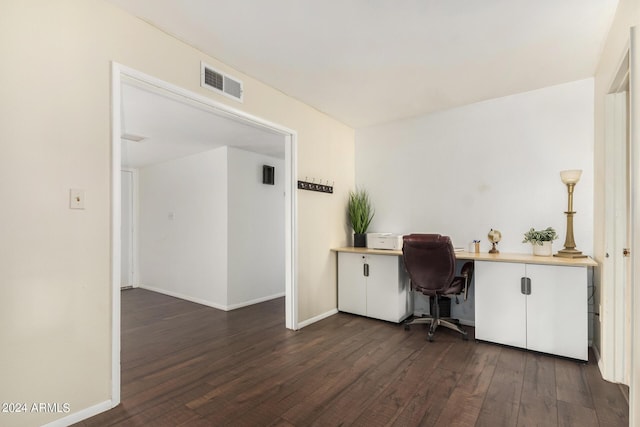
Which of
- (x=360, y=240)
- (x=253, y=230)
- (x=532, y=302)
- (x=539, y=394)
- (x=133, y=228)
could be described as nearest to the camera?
(x=539, y=394)

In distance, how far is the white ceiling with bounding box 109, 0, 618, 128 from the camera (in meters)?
2.10

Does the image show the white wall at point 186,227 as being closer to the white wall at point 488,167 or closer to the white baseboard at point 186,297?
the white baseboard at point 186,297

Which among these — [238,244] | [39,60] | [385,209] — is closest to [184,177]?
[238,244]

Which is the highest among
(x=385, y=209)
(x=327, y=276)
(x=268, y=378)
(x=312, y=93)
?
(x=312, y=93)

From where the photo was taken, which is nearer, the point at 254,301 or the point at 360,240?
the point at 360,240

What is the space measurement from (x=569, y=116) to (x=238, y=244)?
4.17m

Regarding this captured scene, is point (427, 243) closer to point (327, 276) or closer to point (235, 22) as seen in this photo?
point (327, 276)

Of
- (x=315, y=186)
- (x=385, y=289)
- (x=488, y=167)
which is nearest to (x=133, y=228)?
(x=315, y=186)

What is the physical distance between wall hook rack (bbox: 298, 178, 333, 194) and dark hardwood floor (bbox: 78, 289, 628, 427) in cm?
156

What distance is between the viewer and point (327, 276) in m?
4.05

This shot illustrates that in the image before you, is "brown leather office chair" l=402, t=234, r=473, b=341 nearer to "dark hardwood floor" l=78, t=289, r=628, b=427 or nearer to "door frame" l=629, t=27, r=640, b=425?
"dark hardwood floor" l=78, t=289, r=628, b=427

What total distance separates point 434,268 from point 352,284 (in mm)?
1177

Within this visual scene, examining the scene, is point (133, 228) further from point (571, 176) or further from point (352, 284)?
point (571, 176)

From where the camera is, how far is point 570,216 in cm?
303
